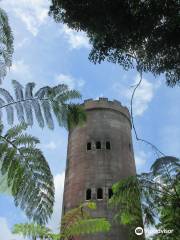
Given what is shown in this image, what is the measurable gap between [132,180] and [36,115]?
6282mm

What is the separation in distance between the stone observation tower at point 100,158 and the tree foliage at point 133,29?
15.9m

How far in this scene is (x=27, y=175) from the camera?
5.71m

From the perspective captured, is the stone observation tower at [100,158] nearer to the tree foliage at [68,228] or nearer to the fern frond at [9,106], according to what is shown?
the tree foliage at [68,228]

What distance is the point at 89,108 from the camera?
31.0 m

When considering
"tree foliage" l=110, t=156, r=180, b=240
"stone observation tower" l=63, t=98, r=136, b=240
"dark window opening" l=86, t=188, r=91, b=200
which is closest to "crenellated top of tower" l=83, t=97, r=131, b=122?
"stone observation tower" l=63, t=98, r=136, b=240

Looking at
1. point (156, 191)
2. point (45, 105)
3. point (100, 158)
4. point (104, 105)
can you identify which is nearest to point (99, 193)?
point (100, 158)

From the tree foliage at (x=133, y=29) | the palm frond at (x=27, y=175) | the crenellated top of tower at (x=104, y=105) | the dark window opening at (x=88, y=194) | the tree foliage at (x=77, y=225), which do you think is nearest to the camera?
the palm frond at (x=27, y=175)

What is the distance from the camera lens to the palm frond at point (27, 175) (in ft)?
→ 18.2

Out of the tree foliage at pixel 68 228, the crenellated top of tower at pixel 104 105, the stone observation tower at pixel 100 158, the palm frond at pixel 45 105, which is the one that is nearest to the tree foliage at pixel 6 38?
the palm frond at pixel 45 105

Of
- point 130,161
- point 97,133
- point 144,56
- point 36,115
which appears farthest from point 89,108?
point 36,115

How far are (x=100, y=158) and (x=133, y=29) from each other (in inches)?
745

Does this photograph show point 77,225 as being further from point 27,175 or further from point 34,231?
point 27,175

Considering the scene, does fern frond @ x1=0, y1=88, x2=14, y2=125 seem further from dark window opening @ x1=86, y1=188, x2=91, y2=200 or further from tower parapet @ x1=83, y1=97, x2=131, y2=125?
tower parapet @ x1=83, y1=97, x2=131, y2=125

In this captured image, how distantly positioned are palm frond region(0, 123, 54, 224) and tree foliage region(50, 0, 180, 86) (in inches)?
171
